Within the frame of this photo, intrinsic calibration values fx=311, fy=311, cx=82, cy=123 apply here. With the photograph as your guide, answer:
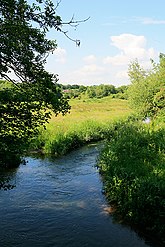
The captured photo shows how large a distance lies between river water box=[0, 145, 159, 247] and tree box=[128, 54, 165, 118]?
52.7 feet

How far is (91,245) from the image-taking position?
39.9 feet

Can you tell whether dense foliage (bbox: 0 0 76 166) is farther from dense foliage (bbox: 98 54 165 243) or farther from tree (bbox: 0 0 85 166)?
dense foliage (bbox: 98 54 165 243)

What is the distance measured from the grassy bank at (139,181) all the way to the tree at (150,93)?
47.7ft

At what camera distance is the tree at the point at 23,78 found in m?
8.55

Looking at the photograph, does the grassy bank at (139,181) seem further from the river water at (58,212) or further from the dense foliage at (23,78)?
the dense foliage at (23,78)

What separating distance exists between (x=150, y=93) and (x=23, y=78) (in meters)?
31.8

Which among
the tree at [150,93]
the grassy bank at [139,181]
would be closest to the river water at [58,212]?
the grassy bank at [139,181]

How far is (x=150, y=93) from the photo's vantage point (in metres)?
39.8

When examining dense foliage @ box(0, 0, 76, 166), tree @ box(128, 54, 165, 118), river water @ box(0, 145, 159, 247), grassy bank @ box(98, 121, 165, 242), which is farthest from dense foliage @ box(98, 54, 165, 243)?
tree @ box(128, 54, 165, 118)

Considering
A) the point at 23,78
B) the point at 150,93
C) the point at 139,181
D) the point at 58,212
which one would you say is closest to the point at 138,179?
the point at 139,181

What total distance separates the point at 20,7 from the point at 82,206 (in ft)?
35.4

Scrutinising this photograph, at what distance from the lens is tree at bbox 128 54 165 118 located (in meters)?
35.8

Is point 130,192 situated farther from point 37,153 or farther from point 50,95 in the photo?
point 37,153

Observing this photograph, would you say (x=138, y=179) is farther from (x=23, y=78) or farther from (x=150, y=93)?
(x=150, y=93)
